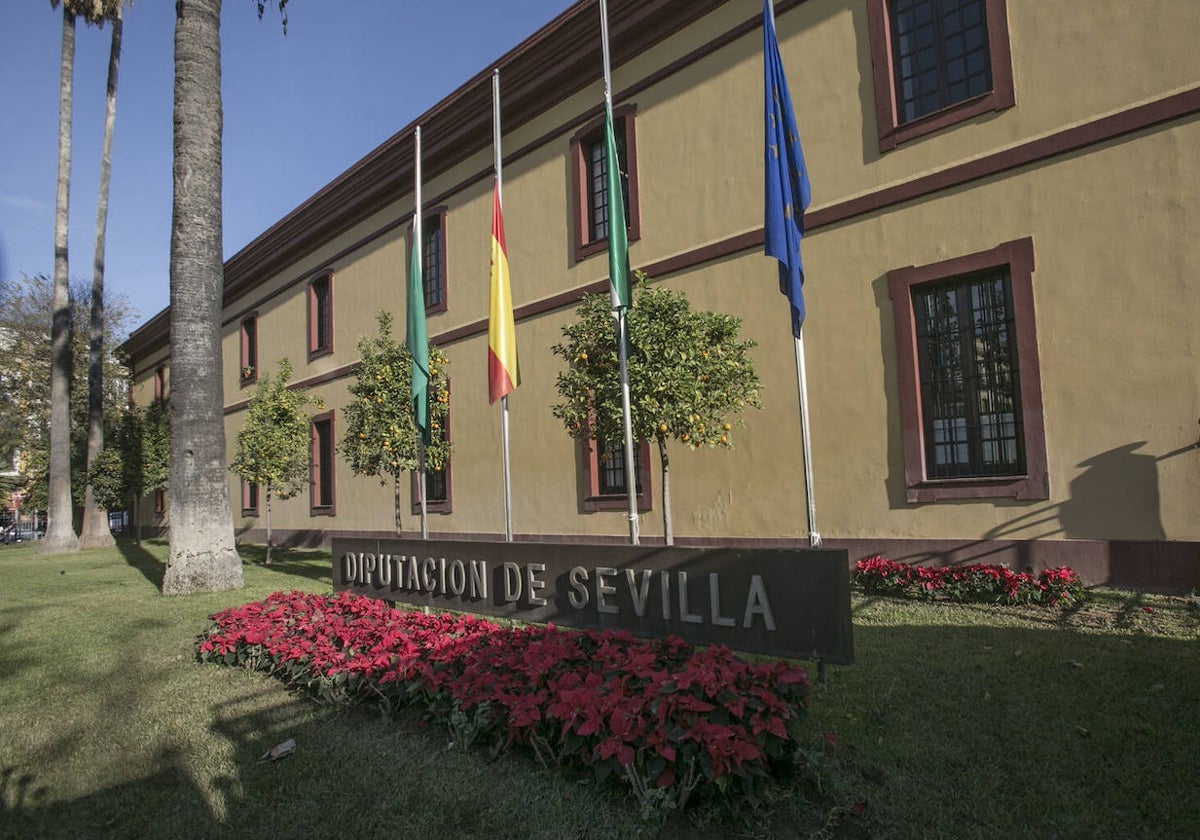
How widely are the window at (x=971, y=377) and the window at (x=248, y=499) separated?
20.0m

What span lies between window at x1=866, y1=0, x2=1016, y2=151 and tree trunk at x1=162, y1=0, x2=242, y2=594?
8.88 m

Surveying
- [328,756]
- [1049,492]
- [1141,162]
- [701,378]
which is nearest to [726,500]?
[701,378]

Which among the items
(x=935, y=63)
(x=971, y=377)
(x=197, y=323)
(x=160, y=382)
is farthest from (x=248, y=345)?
(x=971, y=377)

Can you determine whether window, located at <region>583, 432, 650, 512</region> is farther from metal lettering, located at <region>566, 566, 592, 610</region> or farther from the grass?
metal lettering, located at <region>566, 566, 592, 610</region>

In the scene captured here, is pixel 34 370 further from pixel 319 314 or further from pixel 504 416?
pixel 504 416

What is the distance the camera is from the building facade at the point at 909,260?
715cm

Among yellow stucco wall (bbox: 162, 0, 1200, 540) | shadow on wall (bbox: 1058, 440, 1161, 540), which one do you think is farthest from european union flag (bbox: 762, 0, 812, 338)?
shadow on wall (bbox: 1058, 440, 1161, 540)

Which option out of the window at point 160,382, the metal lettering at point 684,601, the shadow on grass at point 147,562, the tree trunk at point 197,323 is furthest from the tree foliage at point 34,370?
the metal lettering at point 684,601

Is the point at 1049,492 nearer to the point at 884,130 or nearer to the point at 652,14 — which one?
the point at 884,130

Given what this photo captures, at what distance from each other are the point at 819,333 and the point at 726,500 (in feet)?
8.43

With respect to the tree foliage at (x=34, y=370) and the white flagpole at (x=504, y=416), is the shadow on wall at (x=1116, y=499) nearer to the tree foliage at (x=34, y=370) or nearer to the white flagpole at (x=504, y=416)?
the white flagpole at (x=504, y=416)

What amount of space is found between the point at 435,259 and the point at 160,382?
773 inches

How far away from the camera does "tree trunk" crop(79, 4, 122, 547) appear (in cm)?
2125

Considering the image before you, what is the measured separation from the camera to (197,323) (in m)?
10.4
